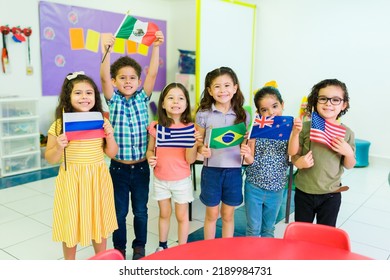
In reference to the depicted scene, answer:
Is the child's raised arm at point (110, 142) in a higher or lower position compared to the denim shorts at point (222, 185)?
higher

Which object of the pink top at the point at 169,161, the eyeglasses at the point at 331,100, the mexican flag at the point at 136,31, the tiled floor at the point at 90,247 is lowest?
the tiled floor at the point at 90,247

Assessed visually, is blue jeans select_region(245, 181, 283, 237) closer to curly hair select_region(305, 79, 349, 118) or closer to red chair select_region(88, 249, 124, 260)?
curly hair select_region(305, 79, 349, 118)

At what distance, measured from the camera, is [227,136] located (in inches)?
78.8

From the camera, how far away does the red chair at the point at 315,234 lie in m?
1.41

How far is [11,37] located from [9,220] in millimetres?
Answer: 2445

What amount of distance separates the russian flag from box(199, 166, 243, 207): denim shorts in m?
0.67

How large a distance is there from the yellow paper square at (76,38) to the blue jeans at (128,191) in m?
3.39

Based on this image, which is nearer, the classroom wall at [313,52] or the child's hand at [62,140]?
the child's hand at [62,140]

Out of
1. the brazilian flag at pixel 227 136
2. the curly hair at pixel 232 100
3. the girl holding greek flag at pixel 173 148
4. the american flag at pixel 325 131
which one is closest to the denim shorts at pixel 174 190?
the girl holding greek flag at pixel 173 148

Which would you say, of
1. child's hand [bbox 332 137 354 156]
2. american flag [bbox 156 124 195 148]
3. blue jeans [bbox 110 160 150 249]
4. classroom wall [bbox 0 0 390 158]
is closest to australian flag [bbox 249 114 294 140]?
child's hand [bbox 332 137 354 156]

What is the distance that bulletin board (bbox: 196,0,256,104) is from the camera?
429 centimetres

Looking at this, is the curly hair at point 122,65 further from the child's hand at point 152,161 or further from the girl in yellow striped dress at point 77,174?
the child's hand at point 152,161
